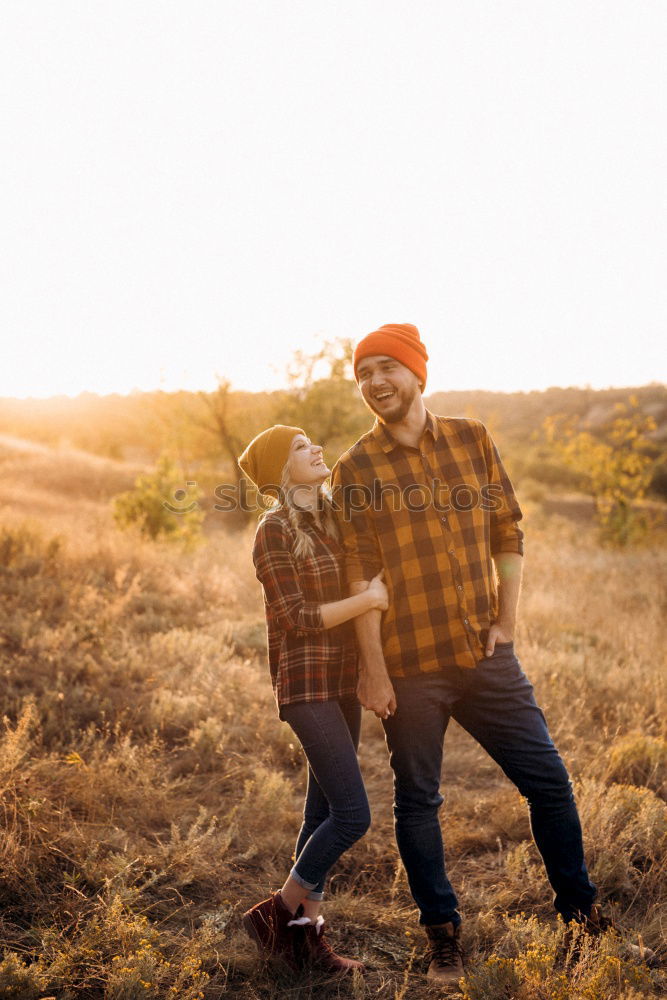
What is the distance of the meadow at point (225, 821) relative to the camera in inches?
107

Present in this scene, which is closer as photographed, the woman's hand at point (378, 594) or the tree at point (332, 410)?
the woman's hand at point (378, 594)

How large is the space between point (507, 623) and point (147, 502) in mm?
10383

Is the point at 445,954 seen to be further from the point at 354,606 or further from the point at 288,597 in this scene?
the point at 288,597

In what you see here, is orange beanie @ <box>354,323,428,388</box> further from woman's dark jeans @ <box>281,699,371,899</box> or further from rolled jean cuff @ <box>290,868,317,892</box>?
rolled jean cuff @ <box>290,868,317,892</box>

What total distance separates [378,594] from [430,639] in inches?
11.8

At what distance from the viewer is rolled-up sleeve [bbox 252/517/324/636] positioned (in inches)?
105

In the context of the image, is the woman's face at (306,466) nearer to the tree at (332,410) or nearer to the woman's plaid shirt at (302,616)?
the woman's plaid shirt at (302,616)

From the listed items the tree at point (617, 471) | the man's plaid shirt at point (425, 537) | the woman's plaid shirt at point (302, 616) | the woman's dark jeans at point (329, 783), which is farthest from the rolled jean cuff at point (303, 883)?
the tree at point (617, 471)

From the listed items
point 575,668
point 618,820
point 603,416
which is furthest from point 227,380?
point 603,416

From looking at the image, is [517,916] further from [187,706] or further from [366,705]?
[187,706]

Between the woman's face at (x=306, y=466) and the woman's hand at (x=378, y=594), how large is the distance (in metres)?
0.50

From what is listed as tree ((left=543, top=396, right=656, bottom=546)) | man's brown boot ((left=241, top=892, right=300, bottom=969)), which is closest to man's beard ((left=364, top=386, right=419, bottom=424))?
man's brown boot ((left=241, top=892, right=300, bottom=969))

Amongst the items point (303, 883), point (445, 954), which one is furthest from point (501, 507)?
point (445, 954)

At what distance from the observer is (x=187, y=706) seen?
5.16 m
